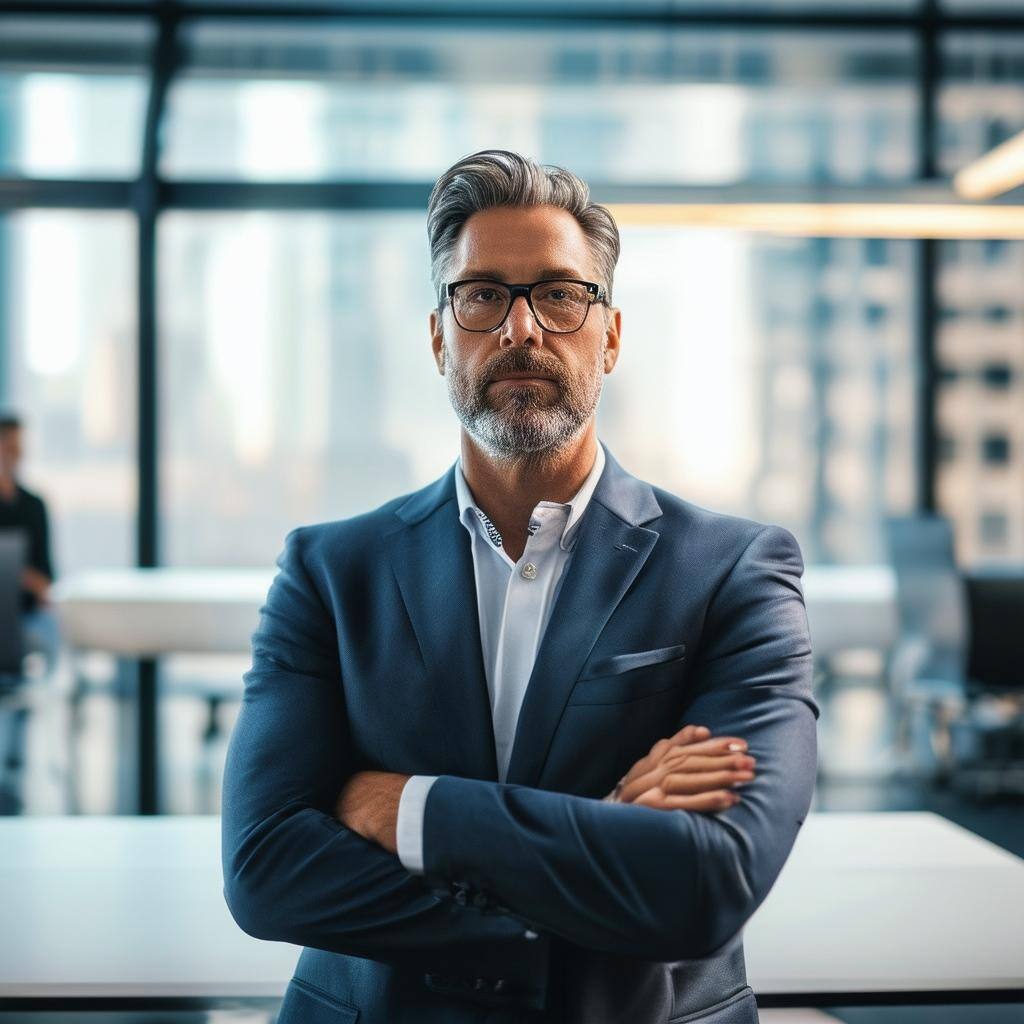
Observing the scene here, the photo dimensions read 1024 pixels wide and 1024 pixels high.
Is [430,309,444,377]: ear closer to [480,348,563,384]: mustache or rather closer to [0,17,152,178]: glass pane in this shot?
[480,348,563,384]: mustache

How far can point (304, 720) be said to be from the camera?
140 cm

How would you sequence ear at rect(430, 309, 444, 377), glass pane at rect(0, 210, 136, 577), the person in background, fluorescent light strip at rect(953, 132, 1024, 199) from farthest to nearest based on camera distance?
glass pane at rect(0, 210, 136, 577) < the person in background < fluorescent light strip at rect(953, 132, 1024, 199) < ear at rect(430, 309, 444, 377)

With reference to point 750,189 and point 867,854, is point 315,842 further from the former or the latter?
point 750,189

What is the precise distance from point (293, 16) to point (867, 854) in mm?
5694

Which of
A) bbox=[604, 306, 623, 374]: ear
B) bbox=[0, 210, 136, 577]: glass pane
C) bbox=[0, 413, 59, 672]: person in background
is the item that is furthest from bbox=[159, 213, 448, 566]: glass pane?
bbox=[604, 306, 623, 374]: ear

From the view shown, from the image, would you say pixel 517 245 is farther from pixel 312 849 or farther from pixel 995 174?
→ pixel 995 174

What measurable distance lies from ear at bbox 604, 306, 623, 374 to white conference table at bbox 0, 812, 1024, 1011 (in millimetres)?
790

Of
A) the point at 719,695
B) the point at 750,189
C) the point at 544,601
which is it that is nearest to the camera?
the point at 719,695

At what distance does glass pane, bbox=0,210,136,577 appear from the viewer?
6.18 meters

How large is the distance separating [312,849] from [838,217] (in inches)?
139

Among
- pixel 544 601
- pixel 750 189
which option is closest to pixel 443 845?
pixel 544 601

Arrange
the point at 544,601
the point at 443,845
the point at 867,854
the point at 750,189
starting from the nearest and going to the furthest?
the point at 443,845, the point at 544,601, the point at 867,854, the point at 750,189

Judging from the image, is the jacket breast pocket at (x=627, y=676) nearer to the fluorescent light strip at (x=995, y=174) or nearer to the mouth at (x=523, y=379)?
the mouth at (x=523, y=379)

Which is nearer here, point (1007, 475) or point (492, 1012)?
point (492, 1012)
